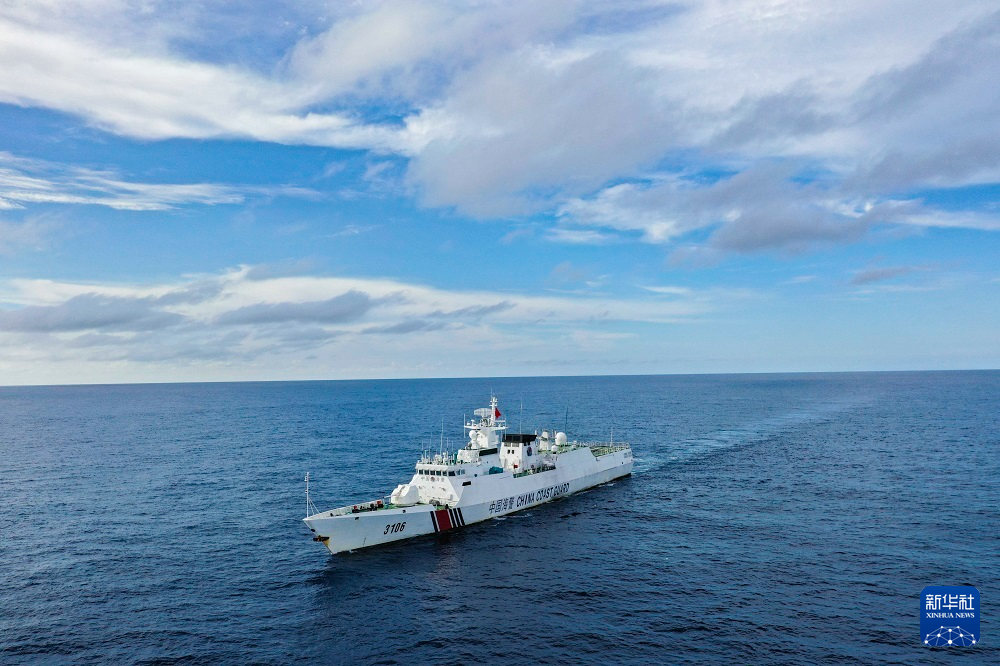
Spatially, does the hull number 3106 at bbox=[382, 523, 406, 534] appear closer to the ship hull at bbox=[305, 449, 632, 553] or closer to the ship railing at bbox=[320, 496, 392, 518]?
the ship hull at bbox=[305, 449, 632, 553]

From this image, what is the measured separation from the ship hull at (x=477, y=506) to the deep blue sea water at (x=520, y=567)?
1.95 m

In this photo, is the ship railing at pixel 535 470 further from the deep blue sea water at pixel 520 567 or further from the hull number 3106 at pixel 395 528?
the hull number 3106 at pixel 395 528

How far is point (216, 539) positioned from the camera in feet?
193

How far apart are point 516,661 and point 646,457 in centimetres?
7521

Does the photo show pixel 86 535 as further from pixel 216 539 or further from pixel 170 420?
pixel 170 420

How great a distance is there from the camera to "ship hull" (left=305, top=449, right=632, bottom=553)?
54938 millimetres

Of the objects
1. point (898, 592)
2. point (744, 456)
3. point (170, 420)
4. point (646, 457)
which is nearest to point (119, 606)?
point (898, 592)

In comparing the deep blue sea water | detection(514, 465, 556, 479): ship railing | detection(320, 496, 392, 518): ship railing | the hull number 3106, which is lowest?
the deep blue sea water

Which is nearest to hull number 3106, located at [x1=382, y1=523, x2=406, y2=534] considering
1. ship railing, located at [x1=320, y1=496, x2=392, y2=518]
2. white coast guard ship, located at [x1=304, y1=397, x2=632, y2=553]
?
white coast guard ship, located at [x1=304, y1=397, x2=632, y2=553]

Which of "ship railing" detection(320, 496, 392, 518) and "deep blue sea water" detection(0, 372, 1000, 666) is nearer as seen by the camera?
"deep blue sea water" detection(0, 372, 1000, 666)

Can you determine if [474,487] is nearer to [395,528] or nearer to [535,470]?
[395,528]

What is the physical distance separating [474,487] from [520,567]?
15137 mm

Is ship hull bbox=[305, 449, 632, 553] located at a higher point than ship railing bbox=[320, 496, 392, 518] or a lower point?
lower

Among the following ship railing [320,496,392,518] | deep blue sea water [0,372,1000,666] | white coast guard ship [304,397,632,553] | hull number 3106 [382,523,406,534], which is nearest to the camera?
deep blue sea water [0,372,1000,666]
